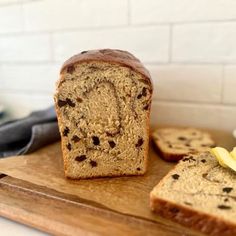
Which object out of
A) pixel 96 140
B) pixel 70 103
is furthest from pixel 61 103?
pixel 96 140

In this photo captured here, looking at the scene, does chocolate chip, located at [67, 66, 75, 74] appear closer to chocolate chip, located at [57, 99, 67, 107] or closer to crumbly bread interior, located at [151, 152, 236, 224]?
chocolate chip, located at [57, 99, 67, 107]

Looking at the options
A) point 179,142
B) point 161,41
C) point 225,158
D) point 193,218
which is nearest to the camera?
point 193,218

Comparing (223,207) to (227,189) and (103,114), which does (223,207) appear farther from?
(103,114)

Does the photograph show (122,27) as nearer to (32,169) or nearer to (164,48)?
(164,48)

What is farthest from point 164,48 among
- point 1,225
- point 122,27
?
point 1,225

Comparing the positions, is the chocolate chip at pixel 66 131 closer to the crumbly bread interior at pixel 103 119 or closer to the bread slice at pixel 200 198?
the crumbly bread interior at pixel 103 119

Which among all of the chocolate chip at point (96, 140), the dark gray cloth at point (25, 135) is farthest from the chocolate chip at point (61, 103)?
the dark gray cloth at point (25, 135)
